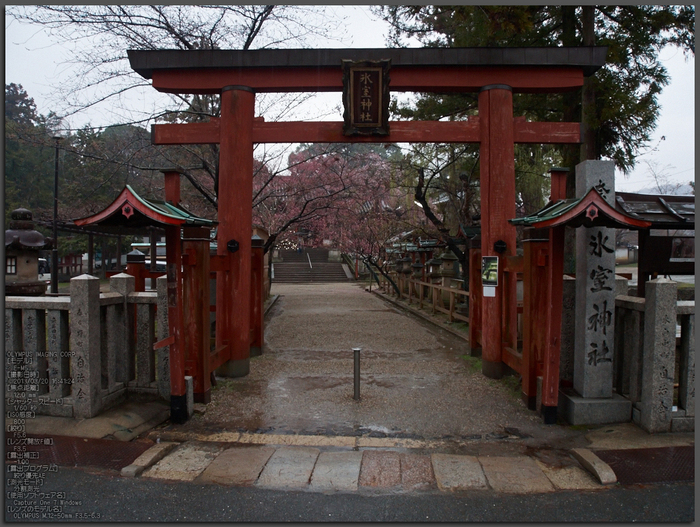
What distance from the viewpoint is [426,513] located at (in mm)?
3398

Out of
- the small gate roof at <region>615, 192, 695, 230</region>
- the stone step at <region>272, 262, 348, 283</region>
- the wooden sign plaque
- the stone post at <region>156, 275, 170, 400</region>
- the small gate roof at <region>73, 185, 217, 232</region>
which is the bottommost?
the stone step at <region>272, 262, 348, 283</region>

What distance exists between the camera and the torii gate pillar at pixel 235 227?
7.09 m

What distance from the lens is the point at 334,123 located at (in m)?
7.39

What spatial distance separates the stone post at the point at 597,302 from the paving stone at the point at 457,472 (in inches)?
73.1

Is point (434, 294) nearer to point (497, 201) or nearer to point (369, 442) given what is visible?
point (497, 201)

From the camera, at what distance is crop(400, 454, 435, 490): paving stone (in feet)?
12.5

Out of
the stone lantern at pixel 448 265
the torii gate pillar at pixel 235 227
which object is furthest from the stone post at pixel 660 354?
the stone lantern at pixel 448 265

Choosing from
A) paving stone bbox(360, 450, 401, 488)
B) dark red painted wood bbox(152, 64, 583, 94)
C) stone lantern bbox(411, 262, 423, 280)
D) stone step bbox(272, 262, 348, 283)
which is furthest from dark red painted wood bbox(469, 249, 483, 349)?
stone step bbox(272, 262, 348, 283)

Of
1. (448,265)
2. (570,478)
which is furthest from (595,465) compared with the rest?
(448,265)

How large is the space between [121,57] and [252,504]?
9.73 m

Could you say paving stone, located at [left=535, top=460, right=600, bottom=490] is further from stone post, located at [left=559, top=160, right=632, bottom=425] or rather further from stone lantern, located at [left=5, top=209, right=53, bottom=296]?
stone lantern, located at [left=5, top=209, right=53, bottom=296]

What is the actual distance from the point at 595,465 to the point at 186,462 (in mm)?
3588

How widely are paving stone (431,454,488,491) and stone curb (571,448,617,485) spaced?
93 centimetres

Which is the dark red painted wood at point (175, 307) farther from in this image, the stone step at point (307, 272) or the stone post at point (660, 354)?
the stone step at point (307, 272)
